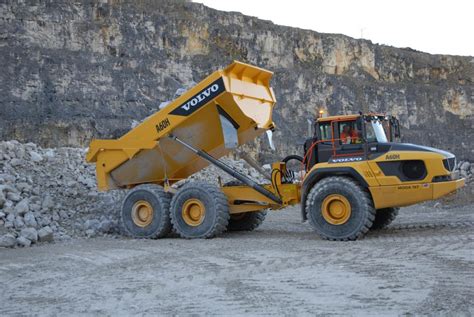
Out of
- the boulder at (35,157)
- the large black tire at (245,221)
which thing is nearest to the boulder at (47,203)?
the boulder at (35,157)

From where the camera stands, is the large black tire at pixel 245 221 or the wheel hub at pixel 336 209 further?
the large black tire at pixel 245 221

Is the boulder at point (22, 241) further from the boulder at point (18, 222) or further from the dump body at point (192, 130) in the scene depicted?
the dump body at point (192, 130)

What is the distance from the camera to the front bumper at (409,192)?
7828 mm

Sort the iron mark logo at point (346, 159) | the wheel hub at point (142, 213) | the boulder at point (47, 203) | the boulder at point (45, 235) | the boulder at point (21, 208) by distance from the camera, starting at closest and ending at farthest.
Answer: the iron mark logo at point (346, 159), the boulder at point (45, 235), the boulder at point (21, 208), the wheel hub at point (142, 213), the boulder at point (47, 203)

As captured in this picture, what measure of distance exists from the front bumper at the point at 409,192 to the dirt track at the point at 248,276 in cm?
53

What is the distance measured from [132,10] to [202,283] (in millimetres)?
34282

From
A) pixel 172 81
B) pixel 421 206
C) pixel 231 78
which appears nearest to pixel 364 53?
pixel 172 81

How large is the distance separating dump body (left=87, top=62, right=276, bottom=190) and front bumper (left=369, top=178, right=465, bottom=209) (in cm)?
229

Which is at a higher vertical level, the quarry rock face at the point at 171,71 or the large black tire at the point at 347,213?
the quarry rock face at the point at 171,71

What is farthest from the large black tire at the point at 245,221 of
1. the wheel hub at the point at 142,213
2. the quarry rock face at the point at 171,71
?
the quarry rock face at the point at 171,71

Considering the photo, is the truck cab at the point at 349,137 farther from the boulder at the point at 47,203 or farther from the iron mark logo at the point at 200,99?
the boulder at the point at 47,203

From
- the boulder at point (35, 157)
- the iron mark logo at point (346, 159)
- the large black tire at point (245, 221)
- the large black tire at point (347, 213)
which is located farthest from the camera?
the boulder at point (35, 157)

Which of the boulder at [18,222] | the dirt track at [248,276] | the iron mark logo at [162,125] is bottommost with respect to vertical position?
Result: the dirt track at [248,276]

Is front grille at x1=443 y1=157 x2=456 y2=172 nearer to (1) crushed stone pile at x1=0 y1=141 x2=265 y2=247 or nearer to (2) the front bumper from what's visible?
(2) the front bumper
